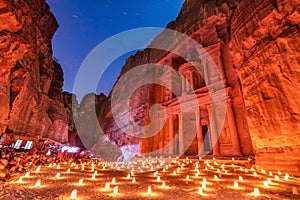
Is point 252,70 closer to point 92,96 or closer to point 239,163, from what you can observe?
point 239,163

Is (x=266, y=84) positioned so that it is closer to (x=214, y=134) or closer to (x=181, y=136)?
(x=214, y=134)

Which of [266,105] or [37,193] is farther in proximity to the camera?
[266,105]

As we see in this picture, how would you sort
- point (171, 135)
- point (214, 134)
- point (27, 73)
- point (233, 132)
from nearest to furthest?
1. point (233, 132)
2. point (214, 134)
3. point (27, 73)
4. point (171, 135)

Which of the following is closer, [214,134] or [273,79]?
[273,79]

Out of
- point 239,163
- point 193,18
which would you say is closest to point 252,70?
point 239,163

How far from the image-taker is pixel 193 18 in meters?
18.5

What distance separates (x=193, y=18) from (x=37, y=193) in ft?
70.1

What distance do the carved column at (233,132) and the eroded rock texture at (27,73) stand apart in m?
15.1

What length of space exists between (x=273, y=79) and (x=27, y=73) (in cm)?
1896

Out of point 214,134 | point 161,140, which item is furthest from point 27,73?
point 214,134

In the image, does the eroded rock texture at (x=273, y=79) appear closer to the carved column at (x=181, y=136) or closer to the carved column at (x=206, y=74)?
the carved column at (x=206, y=74)

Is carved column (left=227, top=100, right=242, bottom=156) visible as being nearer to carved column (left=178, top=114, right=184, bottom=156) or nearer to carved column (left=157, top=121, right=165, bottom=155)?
carved column (left=178, top=114, right=184, bottom=156)

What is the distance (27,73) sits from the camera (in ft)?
45.2

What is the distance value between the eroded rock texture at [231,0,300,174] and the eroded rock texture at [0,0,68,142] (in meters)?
11.7
